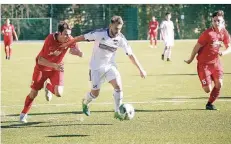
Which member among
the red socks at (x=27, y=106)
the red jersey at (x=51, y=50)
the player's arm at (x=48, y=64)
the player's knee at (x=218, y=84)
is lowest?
the red socks at (x=27, y=106)

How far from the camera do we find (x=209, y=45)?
11633 millimetres

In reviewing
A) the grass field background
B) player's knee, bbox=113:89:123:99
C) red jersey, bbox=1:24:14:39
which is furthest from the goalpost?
player's knee, bbox=113:89:123:99

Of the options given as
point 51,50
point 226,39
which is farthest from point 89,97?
point 226,39

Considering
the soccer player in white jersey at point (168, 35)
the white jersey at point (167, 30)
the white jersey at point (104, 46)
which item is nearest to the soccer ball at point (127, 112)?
the white jersey at point (104, 46)

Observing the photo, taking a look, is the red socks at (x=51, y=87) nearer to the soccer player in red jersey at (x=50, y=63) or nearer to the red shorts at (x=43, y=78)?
the soccer player in red jersey at (x=50, y=63)

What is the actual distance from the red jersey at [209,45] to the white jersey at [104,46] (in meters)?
2.12

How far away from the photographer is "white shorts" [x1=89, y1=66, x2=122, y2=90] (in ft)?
33.8

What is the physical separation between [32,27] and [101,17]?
20.5 ft

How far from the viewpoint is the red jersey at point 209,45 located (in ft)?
38.0

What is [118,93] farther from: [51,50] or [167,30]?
[167,30]

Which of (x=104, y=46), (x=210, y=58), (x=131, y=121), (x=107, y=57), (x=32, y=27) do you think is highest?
(x=104, y=46)

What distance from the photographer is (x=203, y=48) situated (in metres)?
11.7

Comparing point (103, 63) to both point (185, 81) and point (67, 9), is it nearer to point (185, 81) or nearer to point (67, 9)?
point (185, 81)

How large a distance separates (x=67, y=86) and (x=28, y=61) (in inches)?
449
